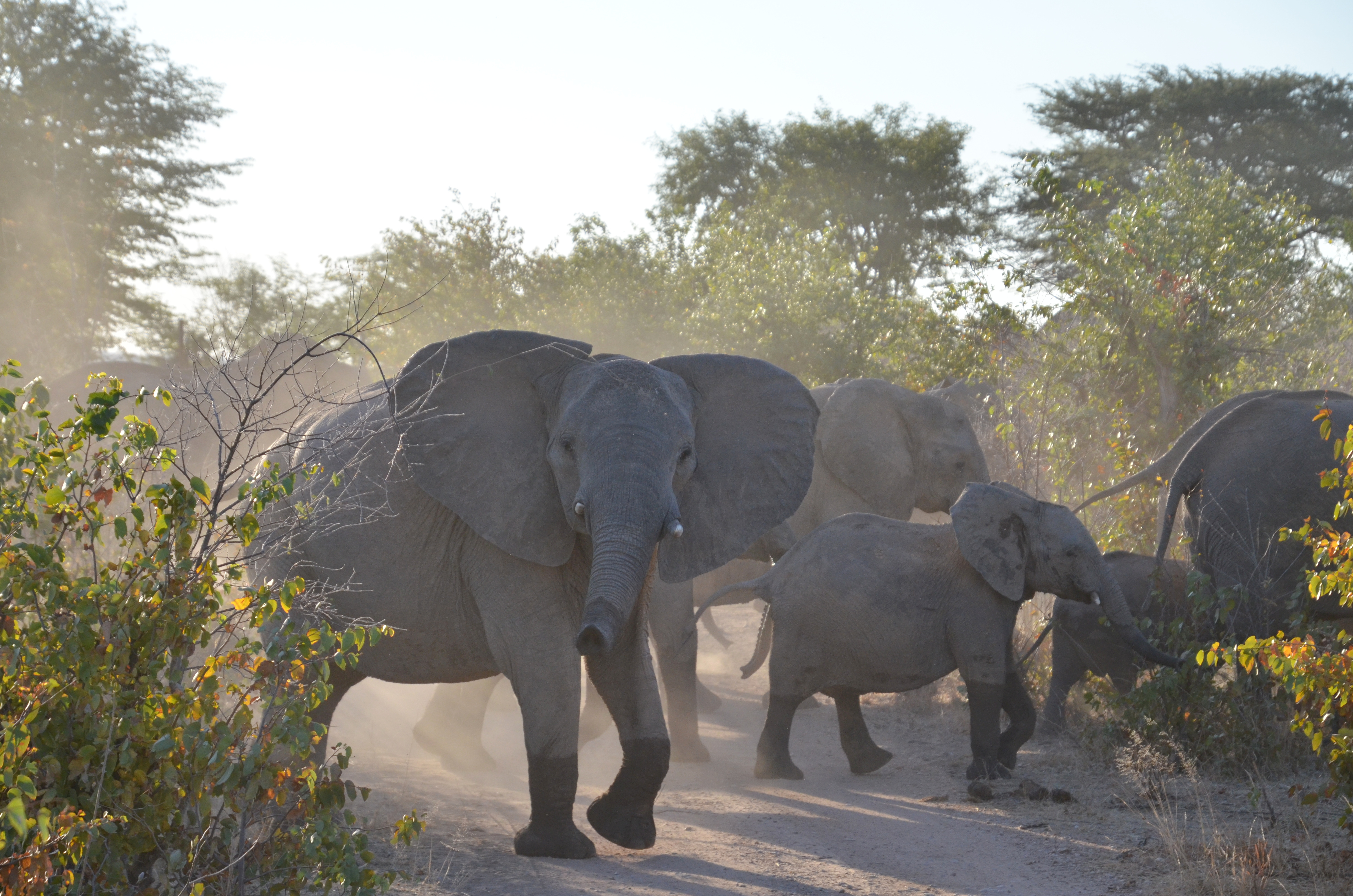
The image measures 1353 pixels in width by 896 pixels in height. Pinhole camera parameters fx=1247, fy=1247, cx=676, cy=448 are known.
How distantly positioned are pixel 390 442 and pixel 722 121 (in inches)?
1126

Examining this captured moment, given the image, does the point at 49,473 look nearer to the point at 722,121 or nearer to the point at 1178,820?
the point at 1178,820

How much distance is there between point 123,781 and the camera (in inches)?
134

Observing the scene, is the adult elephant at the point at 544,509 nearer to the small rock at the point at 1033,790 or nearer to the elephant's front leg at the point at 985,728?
the elephant's front leg at the point at 985,728

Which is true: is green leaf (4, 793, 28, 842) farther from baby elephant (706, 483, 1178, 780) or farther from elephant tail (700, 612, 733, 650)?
elephant tail (700, 612, 733, 650)

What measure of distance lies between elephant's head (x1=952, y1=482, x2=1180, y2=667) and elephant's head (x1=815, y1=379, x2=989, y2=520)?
123 inches

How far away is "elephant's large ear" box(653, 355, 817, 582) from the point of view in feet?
18.4

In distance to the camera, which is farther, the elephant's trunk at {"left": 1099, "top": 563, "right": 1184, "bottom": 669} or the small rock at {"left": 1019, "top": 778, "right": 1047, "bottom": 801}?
the elephant's trunk at {"left": 1099, "top": 563, "right": 1184, "bottom": 669}

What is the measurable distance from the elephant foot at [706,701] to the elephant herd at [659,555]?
1.54 meters

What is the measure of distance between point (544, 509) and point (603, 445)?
57cm

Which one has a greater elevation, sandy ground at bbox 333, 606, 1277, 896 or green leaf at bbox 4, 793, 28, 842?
green leaf at bbox 4, 793, 28, 842

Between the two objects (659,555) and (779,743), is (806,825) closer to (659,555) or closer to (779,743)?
(779,743)

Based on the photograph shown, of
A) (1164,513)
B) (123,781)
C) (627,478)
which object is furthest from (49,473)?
(1164,513)

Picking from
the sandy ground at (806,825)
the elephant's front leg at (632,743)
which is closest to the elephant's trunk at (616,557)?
the elephant's front leg at (632,743)

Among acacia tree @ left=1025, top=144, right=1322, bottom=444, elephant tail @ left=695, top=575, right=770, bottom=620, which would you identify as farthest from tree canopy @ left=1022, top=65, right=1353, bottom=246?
elephant tail @ left=695, top=575, right=770, bottom=620
